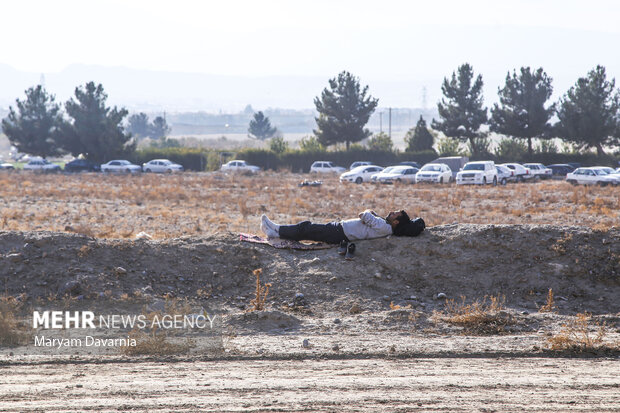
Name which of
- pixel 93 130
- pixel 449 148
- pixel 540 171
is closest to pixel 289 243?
pixel 540 171

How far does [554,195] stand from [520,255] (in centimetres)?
2364

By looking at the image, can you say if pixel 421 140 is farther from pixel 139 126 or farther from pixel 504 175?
pixel 139 126

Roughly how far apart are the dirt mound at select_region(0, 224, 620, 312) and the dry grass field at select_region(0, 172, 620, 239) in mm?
5098

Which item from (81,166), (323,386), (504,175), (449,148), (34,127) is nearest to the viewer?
(323,386)

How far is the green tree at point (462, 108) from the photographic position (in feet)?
232

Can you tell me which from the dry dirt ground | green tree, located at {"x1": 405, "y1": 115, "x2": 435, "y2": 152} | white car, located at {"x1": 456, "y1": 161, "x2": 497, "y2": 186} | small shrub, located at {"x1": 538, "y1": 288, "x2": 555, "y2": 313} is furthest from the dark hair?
green tree, located at {"x1": 405, "y1": 115, "x2": 435, "y2": 152}

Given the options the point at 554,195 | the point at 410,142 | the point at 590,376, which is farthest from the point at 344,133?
the point at 590,376

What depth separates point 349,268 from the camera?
464 inches

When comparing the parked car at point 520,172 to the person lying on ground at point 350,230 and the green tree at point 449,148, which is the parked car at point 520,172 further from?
the person lying on ground at point 350,230

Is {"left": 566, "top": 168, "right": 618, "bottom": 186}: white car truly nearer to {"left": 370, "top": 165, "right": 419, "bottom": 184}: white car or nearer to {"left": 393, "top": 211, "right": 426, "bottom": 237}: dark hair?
{"left": 370, "top": 165, "right": 419, "bottom": 184}: white car

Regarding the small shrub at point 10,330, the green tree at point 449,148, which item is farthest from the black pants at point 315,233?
the green tree at point 449,148

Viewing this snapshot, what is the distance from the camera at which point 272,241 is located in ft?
41.5

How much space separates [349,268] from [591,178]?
37755 millimetres

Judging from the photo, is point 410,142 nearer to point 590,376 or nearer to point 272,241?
point 272,241
